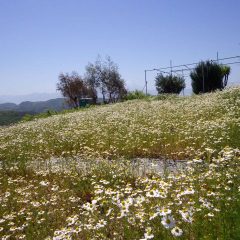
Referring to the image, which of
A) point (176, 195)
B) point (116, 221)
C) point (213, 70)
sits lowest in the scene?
point (116, 221)

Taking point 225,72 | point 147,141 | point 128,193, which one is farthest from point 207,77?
point 128,193

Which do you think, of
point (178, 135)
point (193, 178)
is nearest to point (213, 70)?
point (178, 135)

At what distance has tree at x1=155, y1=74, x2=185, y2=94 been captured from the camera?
109 feet

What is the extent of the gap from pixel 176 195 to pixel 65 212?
1947 mm

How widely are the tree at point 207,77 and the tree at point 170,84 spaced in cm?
408

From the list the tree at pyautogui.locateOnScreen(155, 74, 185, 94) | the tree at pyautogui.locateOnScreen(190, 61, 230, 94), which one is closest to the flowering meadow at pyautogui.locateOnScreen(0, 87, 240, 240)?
the tree at pyautogui.locateOnScreen(190, 61, 230, 94)

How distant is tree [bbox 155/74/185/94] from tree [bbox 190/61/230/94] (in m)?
4.08

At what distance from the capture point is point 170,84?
3325 centimetres

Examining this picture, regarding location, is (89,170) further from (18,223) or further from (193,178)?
(193,178)

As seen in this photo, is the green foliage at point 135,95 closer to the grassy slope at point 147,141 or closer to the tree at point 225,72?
the tree at point 225,72

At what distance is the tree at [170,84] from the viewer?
3312 centimetres

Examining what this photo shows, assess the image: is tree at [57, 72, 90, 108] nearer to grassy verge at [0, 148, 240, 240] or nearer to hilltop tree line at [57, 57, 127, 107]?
hilltop tree line at [57, 57, 127, 107]

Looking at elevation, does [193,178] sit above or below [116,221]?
above

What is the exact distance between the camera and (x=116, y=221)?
13.2 ft
